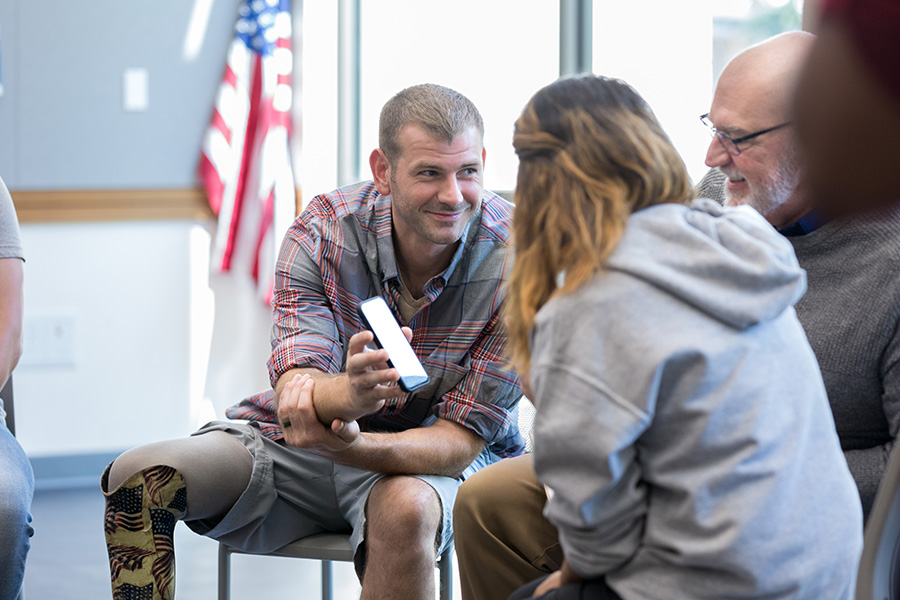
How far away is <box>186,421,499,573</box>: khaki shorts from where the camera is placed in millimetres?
1653

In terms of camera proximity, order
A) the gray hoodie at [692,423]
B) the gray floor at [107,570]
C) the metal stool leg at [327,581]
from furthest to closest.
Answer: the gray floor at [107,570] → the metal stool leg at [327,581] → the gray hoodie at [692,423]

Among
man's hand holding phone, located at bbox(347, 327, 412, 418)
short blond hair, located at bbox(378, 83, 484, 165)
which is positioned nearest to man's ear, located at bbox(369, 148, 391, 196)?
short blond hair, located at bbox(378, 83, 484, 165)

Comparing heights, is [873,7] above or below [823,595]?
above

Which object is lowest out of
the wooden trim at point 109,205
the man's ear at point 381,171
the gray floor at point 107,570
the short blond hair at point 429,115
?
the gray floor at point 107,570

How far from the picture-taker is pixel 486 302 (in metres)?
1.73

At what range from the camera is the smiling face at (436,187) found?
169 cm

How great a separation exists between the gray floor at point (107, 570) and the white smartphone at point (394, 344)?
4.02 ft

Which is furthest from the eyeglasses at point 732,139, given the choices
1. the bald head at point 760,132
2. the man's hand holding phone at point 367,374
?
the man's hand holding phone at point 367,374

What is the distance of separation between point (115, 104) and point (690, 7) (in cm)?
243

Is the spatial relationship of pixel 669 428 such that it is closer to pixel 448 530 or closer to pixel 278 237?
pixel 448 530

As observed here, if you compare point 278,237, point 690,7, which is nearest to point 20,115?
point 278,237

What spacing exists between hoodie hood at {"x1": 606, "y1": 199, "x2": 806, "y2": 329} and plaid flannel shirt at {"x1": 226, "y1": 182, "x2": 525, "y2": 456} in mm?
767

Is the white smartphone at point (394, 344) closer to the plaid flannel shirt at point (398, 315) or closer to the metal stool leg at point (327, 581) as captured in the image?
the plaid flannel shirt at point (398, 315)

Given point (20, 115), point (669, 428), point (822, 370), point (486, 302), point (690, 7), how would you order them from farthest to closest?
point (20, 115) → point (690, 7) → point (486, 302) → point (822, 370) → point (669, 428)
